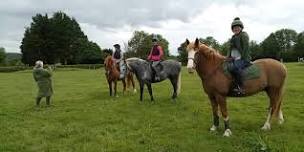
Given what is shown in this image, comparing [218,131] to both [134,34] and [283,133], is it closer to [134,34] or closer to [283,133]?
[283,133]

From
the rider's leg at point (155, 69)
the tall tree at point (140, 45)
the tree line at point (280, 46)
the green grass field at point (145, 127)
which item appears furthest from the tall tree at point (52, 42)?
Result: the rider's leg at point (155, 69)

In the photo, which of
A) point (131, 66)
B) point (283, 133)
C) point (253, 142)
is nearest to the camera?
point (253, 142)

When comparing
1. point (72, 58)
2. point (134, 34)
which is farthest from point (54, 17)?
point (134, 34)

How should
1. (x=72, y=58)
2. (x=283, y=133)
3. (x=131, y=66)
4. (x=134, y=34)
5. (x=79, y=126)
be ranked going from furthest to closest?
1. (x=134, y=34)
2. (x=72, y=58)
3. (x=131, y=66)
4. (x=79, y=126)
5. (x=283, y=133)

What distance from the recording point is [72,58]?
97688 mm

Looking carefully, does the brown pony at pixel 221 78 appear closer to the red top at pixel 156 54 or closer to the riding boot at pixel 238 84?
the riding boot at pixel 238 84

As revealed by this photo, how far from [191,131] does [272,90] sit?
2349 mm

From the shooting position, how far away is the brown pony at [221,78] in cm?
1079

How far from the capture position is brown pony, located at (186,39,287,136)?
1079cm

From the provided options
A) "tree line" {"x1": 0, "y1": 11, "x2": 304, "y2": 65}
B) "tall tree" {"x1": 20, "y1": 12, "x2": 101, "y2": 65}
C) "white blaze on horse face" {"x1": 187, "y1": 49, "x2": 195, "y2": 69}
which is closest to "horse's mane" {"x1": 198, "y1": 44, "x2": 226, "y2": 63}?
"white blaze on horse face" {"x1": 187, "y1": 49, "x2": 195, "y2": 69}

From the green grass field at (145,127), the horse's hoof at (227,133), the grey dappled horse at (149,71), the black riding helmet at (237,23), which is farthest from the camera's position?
the grey dappled horse at (149,71)

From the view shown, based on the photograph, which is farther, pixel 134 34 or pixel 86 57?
pixel 134 34

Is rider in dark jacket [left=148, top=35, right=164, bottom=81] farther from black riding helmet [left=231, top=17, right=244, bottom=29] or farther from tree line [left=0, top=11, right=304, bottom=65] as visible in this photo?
tree line [left=0, top=11, right=304, bottom=65]

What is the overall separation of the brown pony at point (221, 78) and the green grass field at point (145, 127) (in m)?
0.64
